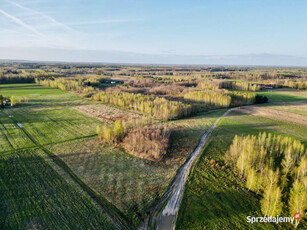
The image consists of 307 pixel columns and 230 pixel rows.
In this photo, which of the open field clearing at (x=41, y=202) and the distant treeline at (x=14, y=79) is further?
the distant treeline at (x=14, y=79)

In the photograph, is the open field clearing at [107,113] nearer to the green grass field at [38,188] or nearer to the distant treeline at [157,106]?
the distant treeline at [157,106]

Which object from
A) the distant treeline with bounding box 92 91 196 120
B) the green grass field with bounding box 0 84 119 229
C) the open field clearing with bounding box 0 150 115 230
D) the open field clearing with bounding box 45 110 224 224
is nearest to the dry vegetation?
the open field clearing with bounding box 45 110 224 224

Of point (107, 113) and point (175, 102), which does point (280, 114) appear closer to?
point (175, 102)

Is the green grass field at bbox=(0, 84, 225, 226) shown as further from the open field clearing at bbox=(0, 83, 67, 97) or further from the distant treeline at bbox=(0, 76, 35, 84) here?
the distant treeline at bbox=(0, 76, 35, 84)

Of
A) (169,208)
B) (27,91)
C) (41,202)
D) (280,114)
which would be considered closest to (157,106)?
(280,114)

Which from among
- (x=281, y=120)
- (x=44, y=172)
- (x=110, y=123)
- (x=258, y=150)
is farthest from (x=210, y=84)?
(x=44, y=172)

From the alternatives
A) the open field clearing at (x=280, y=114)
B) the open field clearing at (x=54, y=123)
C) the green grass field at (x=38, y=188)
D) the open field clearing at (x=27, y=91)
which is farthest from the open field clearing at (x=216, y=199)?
the open field clearing at (x=27, y=91)
